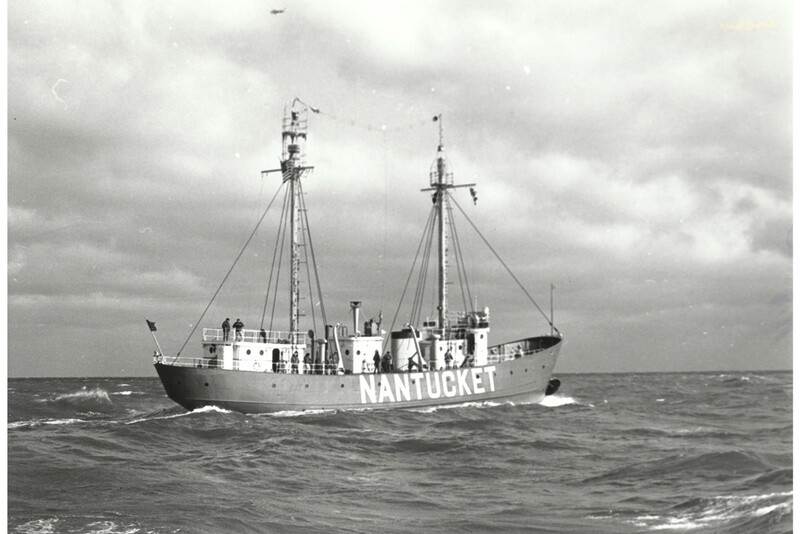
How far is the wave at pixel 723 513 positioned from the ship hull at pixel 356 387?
50.0ft

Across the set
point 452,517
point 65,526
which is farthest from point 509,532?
point 65,526

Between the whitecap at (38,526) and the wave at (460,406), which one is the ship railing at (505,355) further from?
the whitecap at (38,526)

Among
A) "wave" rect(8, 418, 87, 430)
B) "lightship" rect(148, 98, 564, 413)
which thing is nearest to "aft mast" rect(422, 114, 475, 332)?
"lightship" rect(148, 98, 564, 413)

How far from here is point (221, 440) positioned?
19609 mm

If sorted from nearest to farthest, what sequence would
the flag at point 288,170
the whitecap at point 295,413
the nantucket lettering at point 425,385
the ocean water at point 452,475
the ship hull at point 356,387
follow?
the ocean water at point 452,475, the whitecap at point 295,413, the ship hull at point 356,387, the nantucket lettering at point 425,385, the flag at point 288,170

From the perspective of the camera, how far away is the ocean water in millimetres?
11523

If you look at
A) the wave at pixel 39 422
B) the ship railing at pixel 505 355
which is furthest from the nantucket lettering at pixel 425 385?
the wave at pixel 39 422

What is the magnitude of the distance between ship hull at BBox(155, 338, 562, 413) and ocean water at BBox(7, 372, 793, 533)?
410 centimetres

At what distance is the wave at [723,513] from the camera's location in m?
10.7

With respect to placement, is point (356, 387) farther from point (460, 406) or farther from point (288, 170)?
point (288, 170)

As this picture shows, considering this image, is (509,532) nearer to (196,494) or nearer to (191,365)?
(196,494)

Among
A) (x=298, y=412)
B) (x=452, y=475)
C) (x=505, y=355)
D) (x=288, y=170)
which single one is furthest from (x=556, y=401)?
(x=452, y=475)

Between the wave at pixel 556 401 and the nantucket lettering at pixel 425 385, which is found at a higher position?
the nantucket lettering at pixel 425 385

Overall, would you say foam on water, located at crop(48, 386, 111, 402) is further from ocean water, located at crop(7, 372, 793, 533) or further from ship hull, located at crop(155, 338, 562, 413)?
ocean water, located at crop(7, 372, 793, 533)
